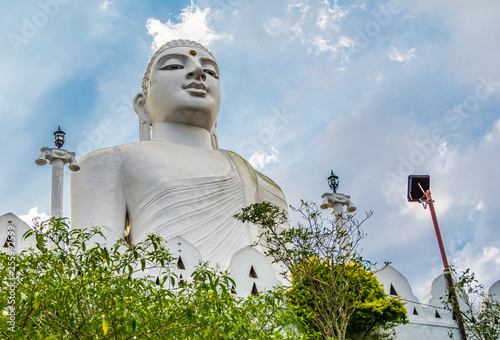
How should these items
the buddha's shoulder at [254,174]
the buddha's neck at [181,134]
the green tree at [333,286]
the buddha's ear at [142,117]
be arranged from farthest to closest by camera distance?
the buddha's ear at [142,117] < the buddha's neck at [181,134] < the buddha's shoulder at [254,174] < the green tree at [333,286]

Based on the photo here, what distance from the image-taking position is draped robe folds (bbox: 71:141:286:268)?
10.1m

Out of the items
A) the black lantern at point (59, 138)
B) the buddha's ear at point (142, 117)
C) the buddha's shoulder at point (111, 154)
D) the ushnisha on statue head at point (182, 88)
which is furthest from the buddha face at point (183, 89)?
the black lantern at point (59, 138)

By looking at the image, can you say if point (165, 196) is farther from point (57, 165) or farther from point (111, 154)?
point (57, 165)

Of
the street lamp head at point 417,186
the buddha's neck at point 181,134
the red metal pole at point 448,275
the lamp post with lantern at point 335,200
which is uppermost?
the buddha's neck at point 181,134

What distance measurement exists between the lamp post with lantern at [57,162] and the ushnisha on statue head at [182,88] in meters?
1.73

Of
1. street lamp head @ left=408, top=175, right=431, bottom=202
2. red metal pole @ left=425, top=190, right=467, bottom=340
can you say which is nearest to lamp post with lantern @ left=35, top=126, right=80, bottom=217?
street lamp head @ left=408, top=175, right=431, bottom=202

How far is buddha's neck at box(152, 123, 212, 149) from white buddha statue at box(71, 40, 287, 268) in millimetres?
16

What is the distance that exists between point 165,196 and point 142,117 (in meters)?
2.47

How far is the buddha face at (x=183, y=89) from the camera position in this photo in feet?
38.0

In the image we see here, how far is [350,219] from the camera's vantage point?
341 inches

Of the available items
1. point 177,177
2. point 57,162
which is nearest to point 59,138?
point 57,162

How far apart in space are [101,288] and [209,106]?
6.91 metres

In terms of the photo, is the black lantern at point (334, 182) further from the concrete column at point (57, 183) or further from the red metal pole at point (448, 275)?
the concrete column at point (57, 183)

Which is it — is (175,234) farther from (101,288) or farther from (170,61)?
(101,288)
